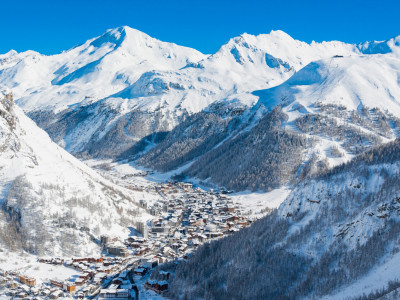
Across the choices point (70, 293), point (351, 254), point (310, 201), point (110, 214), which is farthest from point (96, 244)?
point (351, 254)

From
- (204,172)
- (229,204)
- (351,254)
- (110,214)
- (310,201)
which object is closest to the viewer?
(351,254)

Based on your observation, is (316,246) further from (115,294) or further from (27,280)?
(27,280)

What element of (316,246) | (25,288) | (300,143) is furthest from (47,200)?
(300,143)

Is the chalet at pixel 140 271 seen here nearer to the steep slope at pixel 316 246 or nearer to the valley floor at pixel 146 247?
the valley floor at pixel 146 247

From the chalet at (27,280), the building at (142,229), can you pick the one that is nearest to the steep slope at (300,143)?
the building at (142,229)

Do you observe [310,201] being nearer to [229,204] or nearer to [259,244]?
[259,244]

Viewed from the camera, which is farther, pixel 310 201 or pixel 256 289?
pixel 310 201

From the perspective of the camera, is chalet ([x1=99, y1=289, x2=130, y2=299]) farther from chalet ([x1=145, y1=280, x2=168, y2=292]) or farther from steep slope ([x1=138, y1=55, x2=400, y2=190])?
steep slope ([x1=138, y1=55, x2=400, y2=190])
